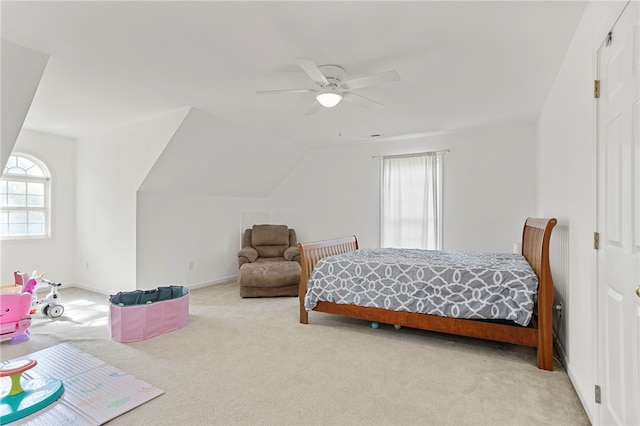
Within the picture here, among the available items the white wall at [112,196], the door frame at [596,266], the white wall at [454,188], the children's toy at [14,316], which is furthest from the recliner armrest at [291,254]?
the door frame at [596,266]

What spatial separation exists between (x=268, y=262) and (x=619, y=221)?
4531 millimetres

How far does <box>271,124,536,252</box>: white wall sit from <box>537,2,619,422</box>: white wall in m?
2.12

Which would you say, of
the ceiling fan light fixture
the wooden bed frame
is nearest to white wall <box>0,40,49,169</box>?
the ceiling fan light fixture

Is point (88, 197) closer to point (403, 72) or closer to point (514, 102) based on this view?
point (403, 72)

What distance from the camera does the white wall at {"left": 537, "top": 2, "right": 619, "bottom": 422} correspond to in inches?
70.7

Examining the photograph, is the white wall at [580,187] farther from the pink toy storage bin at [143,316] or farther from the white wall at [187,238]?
the white wall at [187,238]

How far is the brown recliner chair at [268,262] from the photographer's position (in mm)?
4660

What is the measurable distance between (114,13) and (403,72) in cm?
227

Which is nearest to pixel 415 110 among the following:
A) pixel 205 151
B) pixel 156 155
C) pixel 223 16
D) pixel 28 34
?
pixel 223 16

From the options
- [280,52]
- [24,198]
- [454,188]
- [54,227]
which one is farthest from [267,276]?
[24,198]

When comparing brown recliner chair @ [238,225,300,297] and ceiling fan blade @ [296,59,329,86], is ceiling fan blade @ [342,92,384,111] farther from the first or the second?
brown recliner chair @ [238,225,300,297]

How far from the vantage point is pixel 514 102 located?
12.3ft

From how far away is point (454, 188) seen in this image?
5.16 metres

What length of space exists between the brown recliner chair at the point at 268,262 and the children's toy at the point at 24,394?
8.43ft
